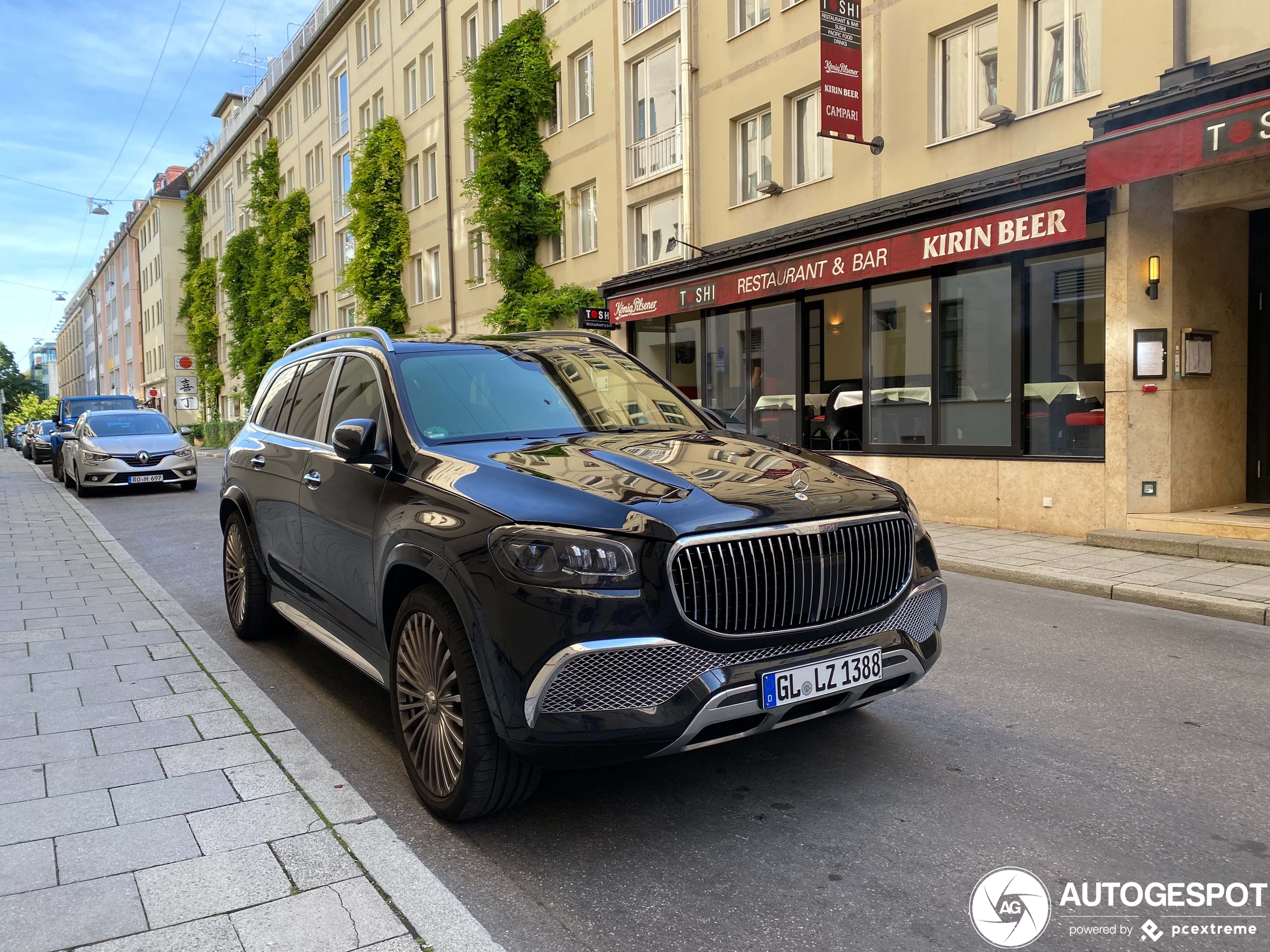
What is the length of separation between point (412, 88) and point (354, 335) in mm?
29651

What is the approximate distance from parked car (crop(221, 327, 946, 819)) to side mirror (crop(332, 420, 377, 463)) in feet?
0.04

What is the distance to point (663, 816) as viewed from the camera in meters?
3.44

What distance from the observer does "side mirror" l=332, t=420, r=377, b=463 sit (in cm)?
393

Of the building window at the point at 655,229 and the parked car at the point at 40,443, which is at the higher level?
the building window at the point at 655,229

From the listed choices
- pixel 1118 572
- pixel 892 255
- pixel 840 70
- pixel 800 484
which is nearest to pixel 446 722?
pixel 800 484

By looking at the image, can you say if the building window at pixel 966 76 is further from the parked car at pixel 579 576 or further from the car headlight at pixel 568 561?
the car headlight at pixel 568 561

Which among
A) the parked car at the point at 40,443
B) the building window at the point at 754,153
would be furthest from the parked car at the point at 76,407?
the building window at the point at 754,153

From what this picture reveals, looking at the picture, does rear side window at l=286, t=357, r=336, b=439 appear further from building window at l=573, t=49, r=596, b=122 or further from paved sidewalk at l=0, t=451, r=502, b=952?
building window at l=573, t=49, r=596, b=122

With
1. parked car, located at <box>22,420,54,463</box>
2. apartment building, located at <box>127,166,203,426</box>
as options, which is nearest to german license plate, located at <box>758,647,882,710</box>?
parked car, located at <box>22,420,54,463</box>

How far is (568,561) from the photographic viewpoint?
2.99 meters

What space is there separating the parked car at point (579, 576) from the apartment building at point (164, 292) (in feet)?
218

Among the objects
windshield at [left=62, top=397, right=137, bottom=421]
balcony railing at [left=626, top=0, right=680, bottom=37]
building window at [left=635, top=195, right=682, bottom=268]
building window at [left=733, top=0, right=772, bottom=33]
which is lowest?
windshield at [left=62, top=397, right=137, bottom=421]

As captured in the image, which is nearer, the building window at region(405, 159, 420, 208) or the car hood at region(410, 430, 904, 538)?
the car hood at region(410, 430, 904, 538)

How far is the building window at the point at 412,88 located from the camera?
3095cm
